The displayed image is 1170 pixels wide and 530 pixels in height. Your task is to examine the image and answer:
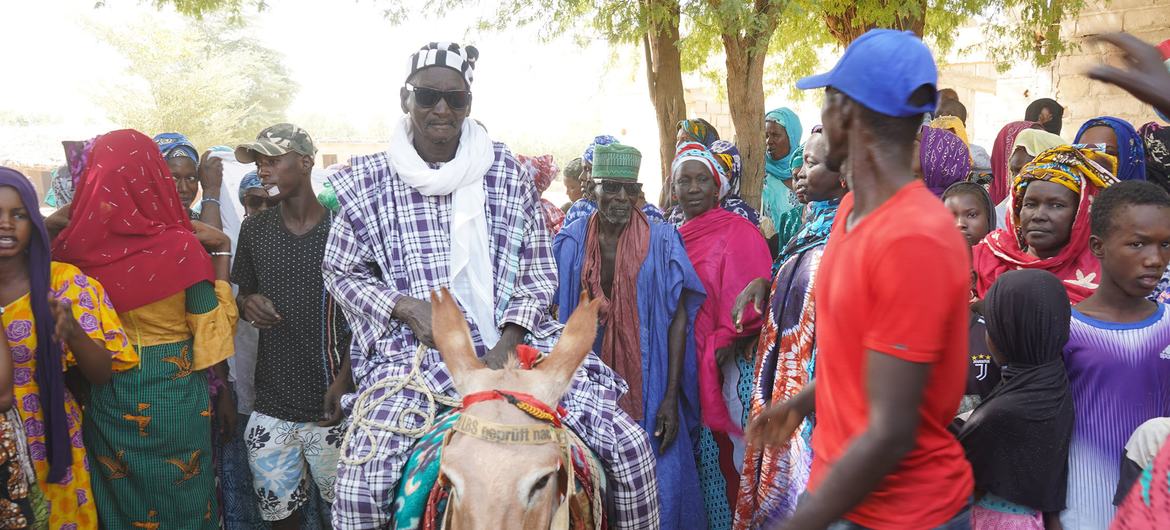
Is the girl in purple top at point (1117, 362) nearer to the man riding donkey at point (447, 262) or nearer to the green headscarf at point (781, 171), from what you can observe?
the man riding donkey at point (447, 262)

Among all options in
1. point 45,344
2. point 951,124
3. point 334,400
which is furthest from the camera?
point 951,124

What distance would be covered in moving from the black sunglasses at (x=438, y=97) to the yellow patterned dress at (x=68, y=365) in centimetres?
188

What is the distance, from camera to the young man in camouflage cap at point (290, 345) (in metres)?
4.82

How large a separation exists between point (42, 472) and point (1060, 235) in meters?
4.96

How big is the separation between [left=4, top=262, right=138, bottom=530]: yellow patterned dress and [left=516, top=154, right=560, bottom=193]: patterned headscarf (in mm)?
2256

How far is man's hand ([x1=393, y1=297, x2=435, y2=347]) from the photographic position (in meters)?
3.57

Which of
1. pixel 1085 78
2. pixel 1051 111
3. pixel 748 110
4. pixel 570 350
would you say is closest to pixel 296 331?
pixel 570 350

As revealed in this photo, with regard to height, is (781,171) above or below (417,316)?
above

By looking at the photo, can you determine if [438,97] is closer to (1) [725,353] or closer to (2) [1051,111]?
(1) [725,353]

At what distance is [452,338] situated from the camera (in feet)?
9.78

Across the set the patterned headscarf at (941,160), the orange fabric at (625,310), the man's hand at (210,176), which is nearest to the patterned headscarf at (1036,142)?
the patterned headscarf at (941,160)

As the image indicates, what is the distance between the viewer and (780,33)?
12703 millimetres

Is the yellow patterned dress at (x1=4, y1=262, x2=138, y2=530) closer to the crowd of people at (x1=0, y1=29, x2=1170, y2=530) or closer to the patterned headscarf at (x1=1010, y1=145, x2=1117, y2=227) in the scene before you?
the crowd of people at (x1=0, y1=29, x2=1170, y2=530)

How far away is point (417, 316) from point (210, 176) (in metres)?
3.85
